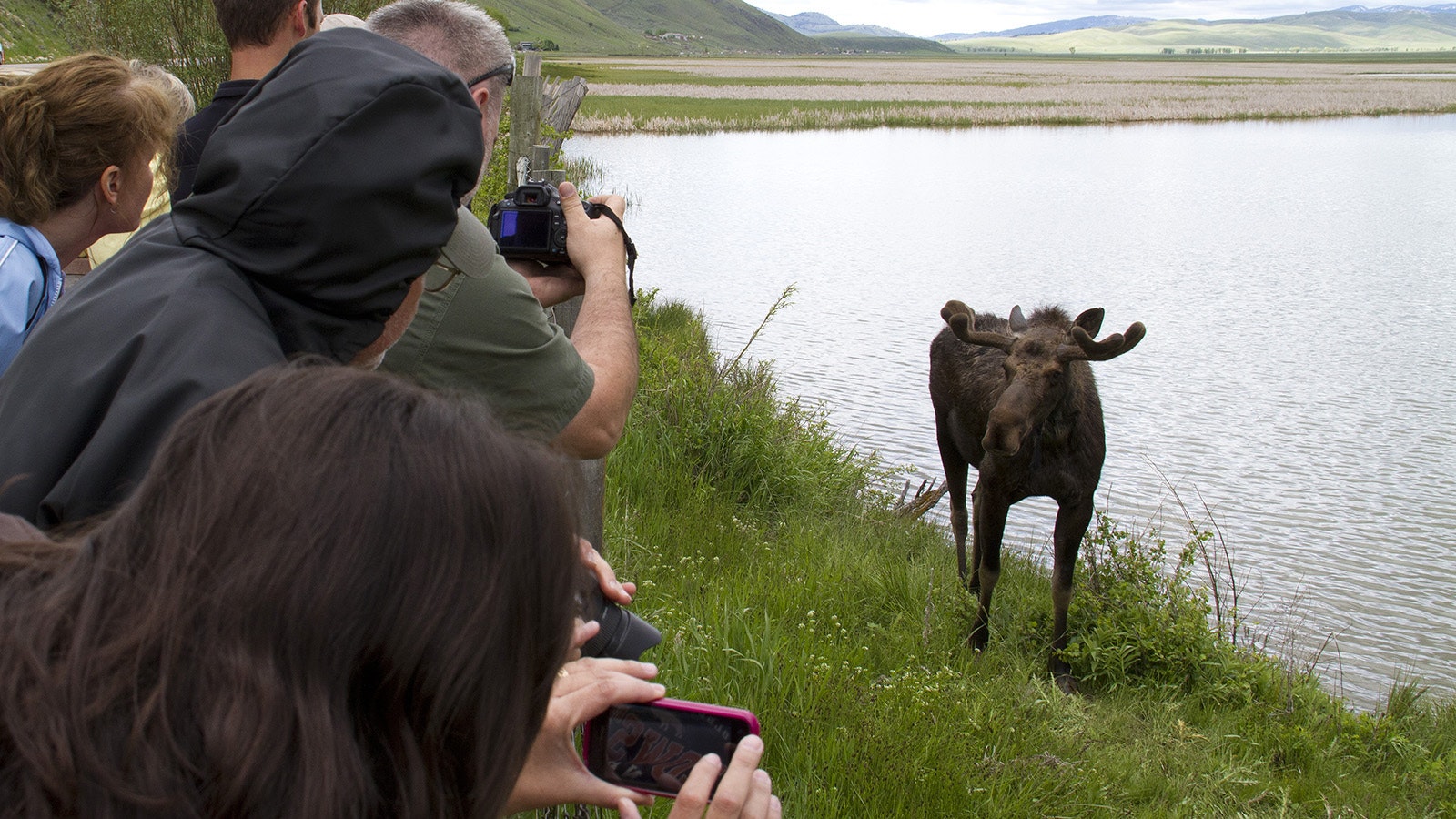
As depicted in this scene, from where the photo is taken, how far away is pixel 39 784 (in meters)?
0.84

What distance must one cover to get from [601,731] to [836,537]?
5.32 m

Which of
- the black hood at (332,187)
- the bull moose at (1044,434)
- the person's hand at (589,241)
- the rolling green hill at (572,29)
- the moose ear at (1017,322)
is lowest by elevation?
the bull moose at (1044,434)

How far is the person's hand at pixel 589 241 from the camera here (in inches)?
108

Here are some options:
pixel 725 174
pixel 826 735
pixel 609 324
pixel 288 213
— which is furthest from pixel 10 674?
pixel 725 174

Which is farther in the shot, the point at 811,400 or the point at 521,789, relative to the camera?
the point at 811,400

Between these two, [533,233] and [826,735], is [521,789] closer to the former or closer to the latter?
[533,233]

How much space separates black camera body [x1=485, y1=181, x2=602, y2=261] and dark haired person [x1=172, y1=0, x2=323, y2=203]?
0.95m

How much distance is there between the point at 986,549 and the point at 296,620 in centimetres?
515

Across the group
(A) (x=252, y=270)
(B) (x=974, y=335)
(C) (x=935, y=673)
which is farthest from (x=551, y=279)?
(B) (x=974, y=335)

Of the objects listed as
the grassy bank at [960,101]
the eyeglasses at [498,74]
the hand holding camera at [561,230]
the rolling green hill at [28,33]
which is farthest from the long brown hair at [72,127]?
the grassy bank at [960,101]

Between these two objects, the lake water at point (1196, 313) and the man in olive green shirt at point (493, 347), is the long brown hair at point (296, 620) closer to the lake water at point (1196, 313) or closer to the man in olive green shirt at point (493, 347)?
the man in olive green shirt at point (493, 347)

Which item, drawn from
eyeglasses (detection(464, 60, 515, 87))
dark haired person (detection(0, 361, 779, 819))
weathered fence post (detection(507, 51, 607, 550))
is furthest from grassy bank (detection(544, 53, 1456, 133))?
dark haired person (detection(0, 361, 779, 819))

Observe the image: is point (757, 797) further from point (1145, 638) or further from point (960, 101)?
point (960, 101)

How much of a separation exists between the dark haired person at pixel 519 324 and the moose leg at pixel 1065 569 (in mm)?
3461
